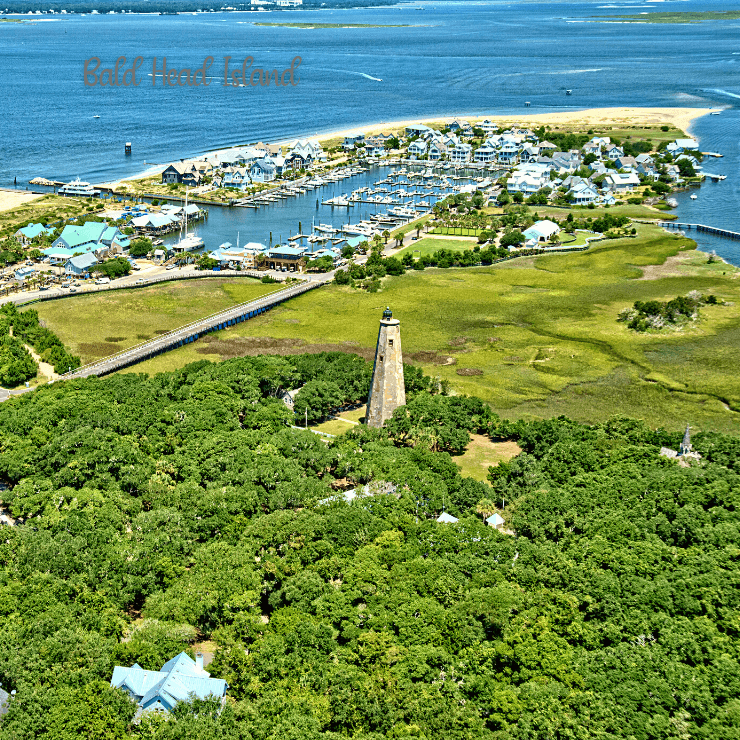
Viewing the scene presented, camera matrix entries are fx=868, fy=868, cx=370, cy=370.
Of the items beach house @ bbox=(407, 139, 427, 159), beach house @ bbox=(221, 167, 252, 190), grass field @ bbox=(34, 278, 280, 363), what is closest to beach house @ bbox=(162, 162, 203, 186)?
beach house @ bbox=(221, 167, 252, 190)

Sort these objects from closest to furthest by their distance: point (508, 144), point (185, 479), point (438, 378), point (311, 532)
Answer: point (311, 532) → point (185, 479) → point (438, 378) → point (508, 144)

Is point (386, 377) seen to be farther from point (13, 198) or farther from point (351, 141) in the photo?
point (351, 141)

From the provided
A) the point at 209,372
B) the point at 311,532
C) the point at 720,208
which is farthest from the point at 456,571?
the point at 720,208

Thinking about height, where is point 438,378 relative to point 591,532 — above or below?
below

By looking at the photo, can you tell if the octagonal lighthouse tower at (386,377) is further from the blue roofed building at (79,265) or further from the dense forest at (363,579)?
the blue roofed building at (79,265)

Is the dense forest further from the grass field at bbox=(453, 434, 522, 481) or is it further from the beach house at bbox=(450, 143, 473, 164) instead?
the beach house at bbox=(450, 143, 473, 164)

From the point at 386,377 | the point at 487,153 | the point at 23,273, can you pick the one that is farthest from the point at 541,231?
the point at 386,377

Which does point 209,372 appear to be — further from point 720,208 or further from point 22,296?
point 720,208
